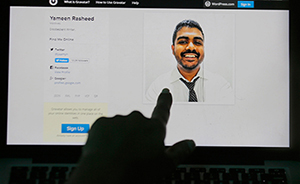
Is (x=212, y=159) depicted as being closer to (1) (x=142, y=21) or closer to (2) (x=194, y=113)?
(2) (x=194, y=113)

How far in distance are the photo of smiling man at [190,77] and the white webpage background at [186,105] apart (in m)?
0.02

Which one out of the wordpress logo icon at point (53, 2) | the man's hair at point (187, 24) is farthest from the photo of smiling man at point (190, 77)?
the wordpress logo icon at point (53, 2)

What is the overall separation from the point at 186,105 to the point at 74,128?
0.31 meters

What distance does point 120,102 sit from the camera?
1.91 ft

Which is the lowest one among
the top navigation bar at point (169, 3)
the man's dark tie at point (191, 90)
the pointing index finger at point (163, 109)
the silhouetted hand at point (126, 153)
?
the silhouetted hand at point (126, 153)

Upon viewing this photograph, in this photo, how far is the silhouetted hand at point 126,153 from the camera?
0.37 meters

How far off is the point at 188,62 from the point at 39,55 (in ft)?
1.35

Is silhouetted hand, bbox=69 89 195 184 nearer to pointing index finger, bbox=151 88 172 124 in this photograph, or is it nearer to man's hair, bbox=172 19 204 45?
pointing index finger, bbox=151 88 172 124

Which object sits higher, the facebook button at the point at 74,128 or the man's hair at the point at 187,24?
the man's hair at the point at 187,24

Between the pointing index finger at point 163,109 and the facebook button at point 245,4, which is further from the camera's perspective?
the facebook button at point 245,4

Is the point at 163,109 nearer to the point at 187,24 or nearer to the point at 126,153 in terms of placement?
the point at 126,153

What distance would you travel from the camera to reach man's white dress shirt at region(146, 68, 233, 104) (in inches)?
23.0

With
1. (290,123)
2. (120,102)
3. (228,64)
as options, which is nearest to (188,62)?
(228,64)

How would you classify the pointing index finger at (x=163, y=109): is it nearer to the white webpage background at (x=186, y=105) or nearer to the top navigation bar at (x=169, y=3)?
the white webpage background at (x=186, y=105)
